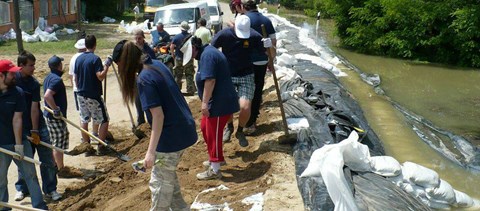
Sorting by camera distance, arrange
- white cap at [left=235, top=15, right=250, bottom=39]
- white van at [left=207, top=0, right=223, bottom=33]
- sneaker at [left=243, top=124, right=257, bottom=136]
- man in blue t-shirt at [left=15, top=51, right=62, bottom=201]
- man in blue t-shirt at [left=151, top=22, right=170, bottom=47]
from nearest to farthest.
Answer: man in blue t-shirt at [left=15, top=51, right=62, bottom=201] → white cap at [left=235, top=15, right=250, bottom=39] → sneaker at [left=243, top=124, right=257, bottom=136] → man in blue t-shirt at [left=151, top=22, right=170, bottom=47] → white van at [left=207, top=0, right=223, bottom=33]

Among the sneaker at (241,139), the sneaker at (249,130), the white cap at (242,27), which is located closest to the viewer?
the white cap at (242,27)

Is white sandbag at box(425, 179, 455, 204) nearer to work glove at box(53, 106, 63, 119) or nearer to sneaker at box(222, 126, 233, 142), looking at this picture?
sneaker at box(222, 126, 233, 142)

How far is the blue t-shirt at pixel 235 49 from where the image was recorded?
6.30 meters

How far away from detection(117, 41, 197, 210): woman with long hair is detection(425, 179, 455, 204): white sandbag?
321 cm

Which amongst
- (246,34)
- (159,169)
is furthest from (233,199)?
(246,34)

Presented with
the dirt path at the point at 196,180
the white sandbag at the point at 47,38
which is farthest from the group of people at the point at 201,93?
the white sandbag at the point at 47,38

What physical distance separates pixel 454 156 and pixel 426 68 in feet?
36.2

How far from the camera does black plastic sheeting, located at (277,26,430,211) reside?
4.69 m

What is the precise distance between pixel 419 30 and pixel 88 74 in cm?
1574

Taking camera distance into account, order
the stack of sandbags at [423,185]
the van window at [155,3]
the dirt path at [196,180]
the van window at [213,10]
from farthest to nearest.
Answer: the van window at [155,3], the van window at [213,10], the stack of sandbags at [423,185], the dirt path at [196,180]

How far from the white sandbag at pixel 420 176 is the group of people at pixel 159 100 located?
79.2 inches

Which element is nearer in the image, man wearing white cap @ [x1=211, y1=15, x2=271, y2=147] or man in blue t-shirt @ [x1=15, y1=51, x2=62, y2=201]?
man in blue t-shirt @ [x1=15, y1=51, x2=62, y2=201]

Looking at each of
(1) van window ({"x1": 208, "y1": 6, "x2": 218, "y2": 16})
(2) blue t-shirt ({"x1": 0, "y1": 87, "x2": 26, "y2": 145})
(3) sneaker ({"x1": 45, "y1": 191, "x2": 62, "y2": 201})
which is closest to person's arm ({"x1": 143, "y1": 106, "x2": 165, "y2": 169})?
(2) blue t-shirt ({"x1": 0, "y1": 87, "x2": 26, "y2": 145})

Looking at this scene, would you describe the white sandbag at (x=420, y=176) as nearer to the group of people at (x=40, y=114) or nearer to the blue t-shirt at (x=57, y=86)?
the group of people at (x=40, y=114)
